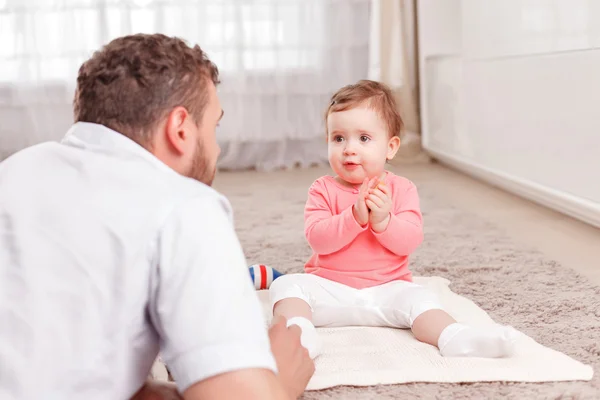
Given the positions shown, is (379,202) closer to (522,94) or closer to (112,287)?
(112,287)

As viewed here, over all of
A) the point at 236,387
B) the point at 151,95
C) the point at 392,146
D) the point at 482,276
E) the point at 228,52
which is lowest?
the point at 482,276

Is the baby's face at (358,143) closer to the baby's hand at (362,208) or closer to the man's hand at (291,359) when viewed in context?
the baby's hand at (362,208)

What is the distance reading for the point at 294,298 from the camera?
4.50 ft

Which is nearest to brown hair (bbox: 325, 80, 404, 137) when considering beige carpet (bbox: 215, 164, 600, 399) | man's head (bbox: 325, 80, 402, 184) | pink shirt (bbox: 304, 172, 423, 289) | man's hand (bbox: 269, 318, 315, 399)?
man's head (bbox: 325, 80, 402, 184)

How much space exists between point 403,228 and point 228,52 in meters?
2.52

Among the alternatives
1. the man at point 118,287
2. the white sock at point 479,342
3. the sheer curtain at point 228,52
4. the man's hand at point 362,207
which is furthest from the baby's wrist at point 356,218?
the sheer curtain at point 228,52

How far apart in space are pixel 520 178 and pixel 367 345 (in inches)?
58.0

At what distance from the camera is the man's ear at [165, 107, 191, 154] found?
0.84m

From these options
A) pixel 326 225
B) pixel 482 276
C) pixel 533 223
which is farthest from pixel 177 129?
pixel 533 223

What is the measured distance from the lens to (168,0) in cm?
368

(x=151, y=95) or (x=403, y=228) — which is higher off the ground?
(x=151, y=95)

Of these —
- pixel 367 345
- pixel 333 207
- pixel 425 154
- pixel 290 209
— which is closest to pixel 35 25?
pixel 290 209

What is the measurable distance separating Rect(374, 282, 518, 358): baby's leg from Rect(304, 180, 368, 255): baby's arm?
12 cm

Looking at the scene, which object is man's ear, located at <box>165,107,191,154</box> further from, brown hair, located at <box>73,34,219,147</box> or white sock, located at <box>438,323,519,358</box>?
white sock, located at <box>438,323,519,358</box>
